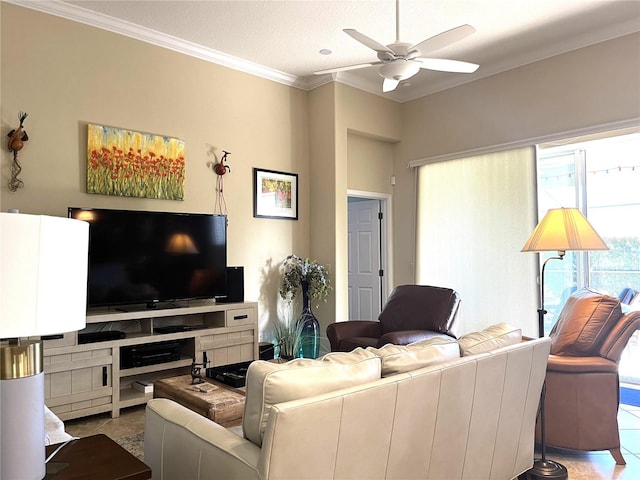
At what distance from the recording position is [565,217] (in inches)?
109

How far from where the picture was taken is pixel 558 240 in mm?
2727

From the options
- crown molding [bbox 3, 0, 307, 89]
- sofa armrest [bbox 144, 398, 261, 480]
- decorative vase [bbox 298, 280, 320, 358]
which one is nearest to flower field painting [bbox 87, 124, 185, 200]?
crown molding [bbox 3, 0, 307, 89]

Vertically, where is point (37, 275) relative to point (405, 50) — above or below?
below

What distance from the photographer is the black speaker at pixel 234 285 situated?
468 centimetres

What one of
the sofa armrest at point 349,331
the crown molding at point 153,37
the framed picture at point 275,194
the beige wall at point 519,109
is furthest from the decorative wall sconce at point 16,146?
the beige wall at point 519,109

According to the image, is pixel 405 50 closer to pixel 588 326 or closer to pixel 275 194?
pixel 588 326

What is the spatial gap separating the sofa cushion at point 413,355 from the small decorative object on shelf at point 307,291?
10.4 feet

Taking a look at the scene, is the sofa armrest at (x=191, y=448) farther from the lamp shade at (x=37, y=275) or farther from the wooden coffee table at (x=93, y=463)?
the lamp shade at (x=37, y=275)

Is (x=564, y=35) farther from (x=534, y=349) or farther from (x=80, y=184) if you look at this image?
(x=80, y=184)

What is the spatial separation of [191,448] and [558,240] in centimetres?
219

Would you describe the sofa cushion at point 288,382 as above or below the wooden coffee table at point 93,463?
above

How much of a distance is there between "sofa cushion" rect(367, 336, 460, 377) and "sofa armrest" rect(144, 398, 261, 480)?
0.57 metres

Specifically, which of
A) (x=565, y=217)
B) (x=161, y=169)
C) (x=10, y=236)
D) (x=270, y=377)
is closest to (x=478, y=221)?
(x=565, y=217)

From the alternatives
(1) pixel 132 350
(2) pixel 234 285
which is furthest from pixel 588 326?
(1) pixel 132 350
